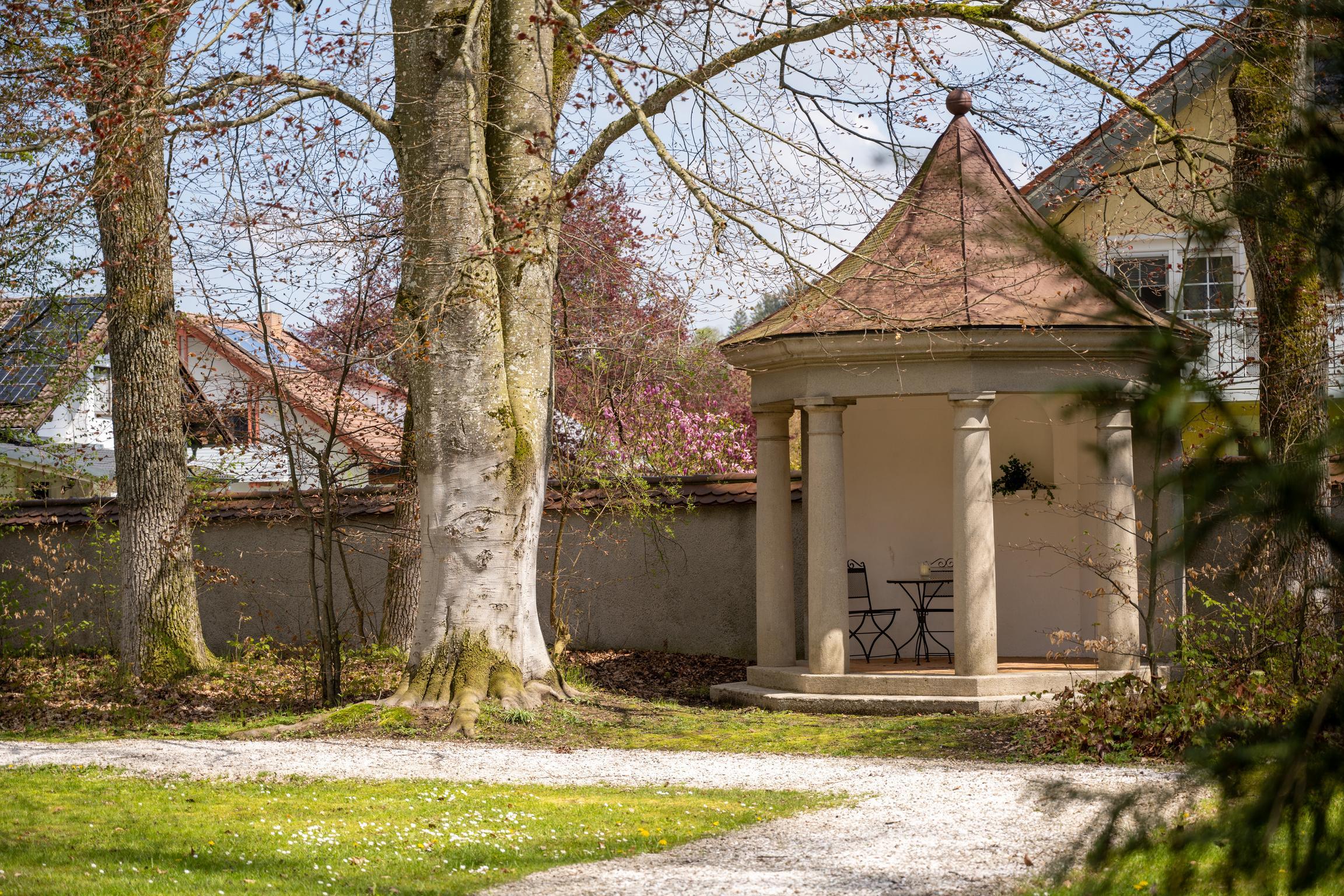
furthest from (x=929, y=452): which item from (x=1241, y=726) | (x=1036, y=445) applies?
(x=1241, y=726)

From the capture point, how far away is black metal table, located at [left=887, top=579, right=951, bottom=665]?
13680mm

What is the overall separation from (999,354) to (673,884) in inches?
275

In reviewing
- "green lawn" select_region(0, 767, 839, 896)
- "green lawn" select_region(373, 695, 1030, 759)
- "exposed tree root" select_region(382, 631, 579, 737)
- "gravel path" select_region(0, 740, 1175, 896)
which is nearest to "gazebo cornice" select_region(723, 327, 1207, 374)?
"green lawn" select_region(373, 695, 1030, 759)

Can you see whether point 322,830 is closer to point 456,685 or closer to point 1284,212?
point 456,685

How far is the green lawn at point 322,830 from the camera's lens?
5.50m

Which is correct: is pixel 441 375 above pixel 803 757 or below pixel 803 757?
above

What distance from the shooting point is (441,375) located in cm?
1037

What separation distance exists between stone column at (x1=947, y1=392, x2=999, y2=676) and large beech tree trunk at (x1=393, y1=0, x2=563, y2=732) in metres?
3.56

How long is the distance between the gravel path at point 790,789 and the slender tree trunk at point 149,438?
313 centimetres

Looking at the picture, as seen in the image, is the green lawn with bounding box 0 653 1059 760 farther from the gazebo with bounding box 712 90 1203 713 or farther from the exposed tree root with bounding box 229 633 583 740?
the gazebo with bounding box 712 90 1203 713

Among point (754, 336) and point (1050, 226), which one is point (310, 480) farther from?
point (1050, 226)

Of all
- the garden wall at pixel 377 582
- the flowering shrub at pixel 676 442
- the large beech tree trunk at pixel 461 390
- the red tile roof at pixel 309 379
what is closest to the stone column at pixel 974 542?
the garden wall at pixel 377 582

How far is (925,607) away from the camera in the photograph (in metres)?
13.6

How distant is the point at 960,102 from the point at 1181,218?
1060cm
